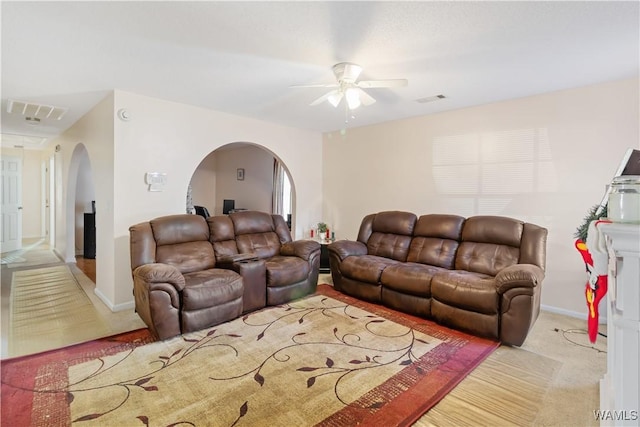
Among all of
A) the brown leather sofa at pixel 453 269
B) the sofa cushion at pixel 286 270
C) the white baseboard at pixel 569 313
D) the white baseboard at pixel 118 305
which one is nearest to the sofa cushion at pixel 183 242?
the sofa cushion at pixel 286 270

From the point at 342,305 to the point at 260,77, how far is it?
106 inches

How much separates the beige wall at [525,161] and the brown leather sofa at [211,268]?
199 centimetres

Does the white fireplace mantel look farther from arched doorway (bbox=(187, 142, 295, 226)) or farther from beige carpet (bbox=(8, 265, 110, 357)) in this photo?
arched doorway (bbox=(187, 142, 295, 226))

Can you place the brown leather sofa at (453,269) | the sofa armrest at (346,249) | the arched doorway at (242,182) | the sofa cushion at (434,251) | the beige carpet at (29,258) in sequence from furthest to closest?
the arched doorway at (242,182) → the beige carpet at (29,258) → the sofa armrest at (346,249) → the sofa cushion at (434,251) → the brown leather sofa at (453,269)

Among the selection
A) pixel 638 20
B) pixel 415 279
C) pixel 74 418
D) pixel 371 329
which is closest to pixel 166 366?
pixel 74 418

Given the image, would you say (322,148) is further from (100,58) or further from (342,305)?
(100,58)

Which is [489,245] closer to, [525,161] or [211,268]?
[525,161]

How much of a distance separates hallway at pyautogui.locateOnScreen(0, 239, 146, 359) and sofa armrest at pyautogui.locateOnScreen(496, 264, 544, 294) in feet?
11.4

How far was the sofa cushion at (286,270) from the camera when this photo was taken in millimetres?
3690

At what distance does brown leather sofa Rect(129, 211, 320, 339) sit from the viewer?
2852mm

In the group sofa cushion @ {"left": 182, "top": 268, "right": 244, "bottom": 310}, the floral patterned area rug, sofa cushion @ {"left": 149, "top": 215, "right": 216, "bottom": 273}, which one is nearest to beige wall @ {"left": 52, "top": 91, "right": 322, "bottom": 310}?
sofa cushion @ {"left": 149, "top": 215, "right": 216, "bottom": 273}

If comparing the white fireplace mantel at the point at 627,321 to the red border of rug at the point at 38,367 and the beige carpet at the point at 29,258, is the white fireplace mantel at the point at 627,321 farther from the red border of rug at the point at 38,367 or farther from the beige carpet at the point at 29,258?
the beige carpet at the point at 29,258

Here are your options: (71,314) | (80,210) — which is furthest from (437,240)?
(80,210)

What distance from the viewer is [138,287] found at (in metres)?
3.02
